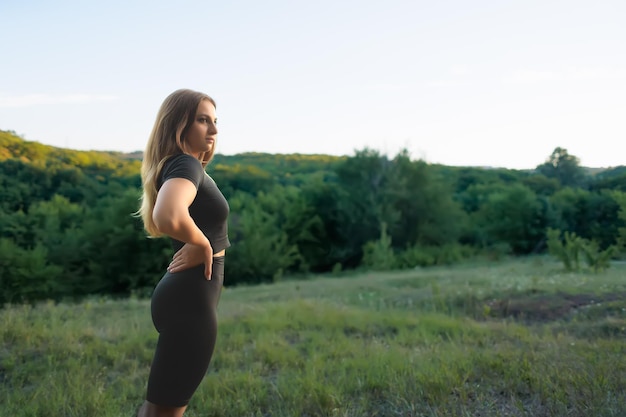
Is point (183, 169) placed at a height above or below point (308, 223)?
above

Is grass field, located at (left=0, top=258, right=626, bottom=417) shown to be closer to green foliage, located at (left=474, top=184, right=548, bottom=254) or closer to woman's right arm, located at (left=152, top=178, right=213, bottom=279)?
woman's right arm, located at (left=152, top=178, right=213, bottom=279)

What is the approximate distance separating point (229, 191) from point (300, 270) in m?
13.6

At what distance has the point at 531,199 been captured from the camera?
1711 inches

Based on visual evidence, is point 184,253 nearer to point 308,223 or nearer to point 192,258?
point 192,258

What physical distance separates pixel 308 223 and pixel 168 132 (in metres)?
40.9

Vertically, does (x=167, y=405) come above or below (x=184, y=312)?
below

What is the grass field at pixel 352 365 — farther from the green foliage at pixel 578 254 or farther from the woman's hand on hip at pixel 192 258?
the green foliage at pixel 578 254

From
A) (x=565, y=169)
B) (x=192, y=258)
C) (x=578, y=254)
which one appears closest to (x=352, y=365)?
(x=192, y=258)

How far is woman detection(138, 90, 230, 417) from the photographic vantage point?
6.89ft

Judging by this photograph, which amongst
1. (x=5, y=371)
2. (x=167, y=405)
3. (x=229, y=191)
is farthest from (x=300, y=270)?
(x=167, y=405)

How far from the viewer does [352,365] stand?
4898mm

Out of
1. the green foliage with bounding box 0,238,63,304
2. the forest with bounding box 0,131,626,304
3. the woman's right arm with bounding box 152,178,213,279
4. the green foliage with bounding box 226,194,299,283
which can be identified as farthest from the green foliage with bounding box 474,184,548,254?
the woman's right arm with bounding box 152,178,213,279

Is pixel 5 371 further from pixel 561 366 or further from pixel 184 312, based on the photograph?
pixel 561 366

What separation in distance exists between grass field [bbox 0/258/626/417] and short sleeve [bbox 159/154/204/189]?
2.11 meters
